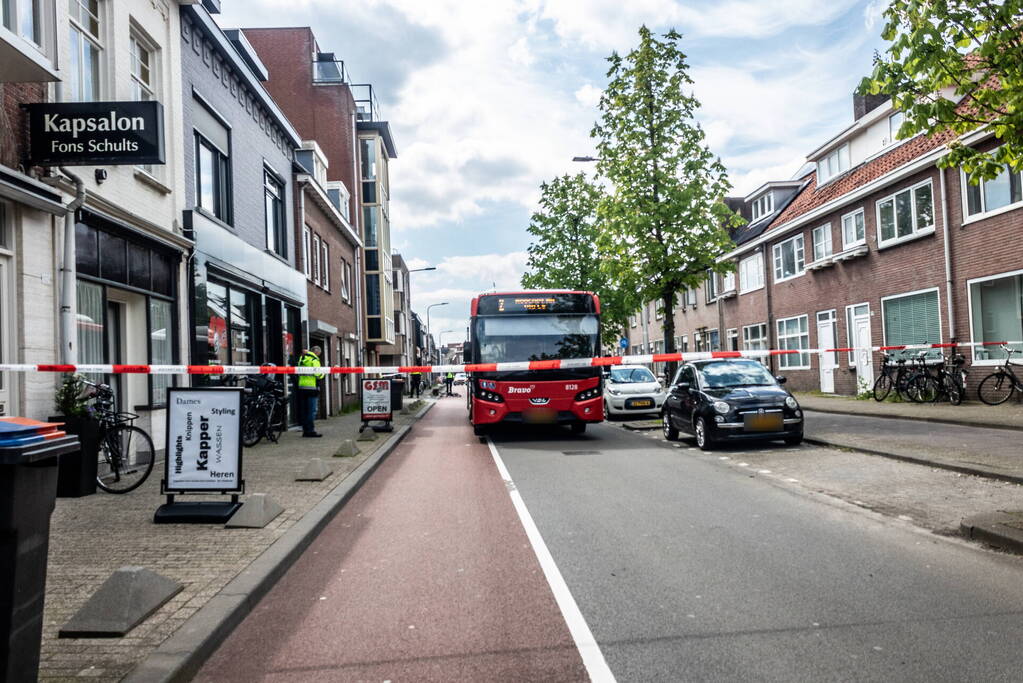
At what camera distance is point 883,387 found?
21.8m

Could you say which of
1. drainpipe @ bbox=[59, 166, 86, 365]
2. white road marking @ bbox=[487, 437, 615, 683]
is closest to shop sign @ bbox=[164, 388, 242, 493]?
white road marking @ bbox=[487, 437, 615, 683]

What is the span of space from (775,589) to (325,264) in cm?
2311

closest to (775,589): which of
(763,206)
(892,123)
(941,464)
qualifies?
(941,464)

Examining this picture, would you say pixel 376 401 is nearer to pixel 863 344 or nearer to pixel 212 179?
pixel 212 179

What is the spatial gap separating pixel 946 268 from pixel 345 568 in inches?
730

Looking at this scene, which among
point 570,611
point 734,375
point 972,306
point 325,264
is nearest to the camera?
point 570,611

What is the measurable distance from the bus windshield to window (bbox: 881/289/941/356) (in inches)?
408

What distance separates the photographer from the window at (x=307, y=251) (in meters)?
22.6

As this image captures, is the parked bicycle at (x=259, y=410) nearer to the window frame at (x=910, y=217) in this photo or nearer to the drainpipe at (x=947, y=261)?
the drainpipe at (x=947, y=261)

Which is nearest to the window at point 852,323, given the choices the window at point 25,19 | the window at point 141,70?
the window at point 141,70

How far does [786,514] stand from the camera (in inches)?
284

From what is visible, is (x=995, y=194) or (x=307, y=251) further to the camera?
(x=307, y=251)

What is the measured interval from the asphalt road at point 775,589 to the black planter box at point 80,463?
14.9 feet

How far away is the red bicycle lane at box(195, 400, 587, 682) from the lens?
3768 millimetres
